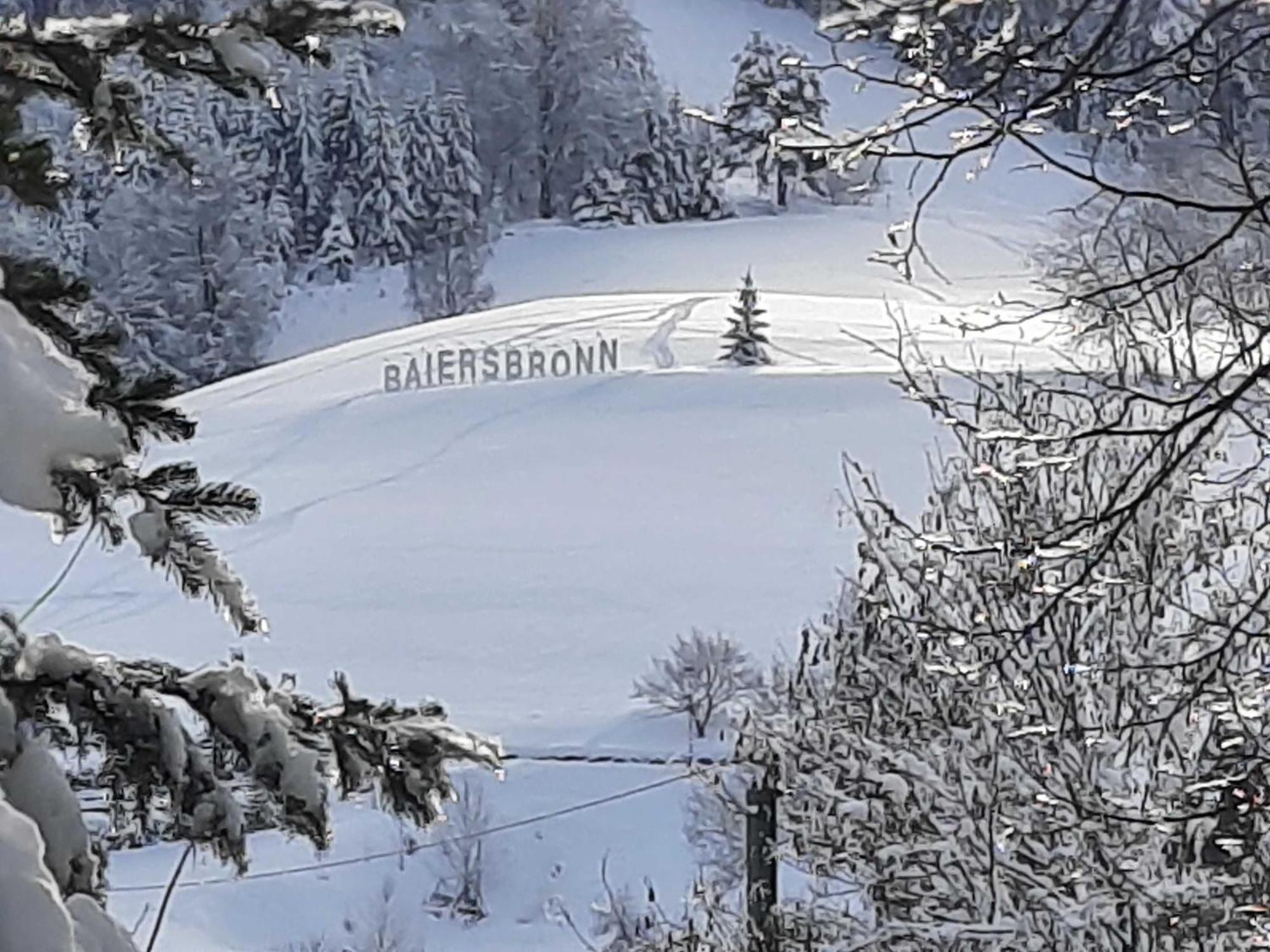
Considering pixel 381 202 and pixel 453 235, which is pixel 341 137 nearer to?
pixel 381 202

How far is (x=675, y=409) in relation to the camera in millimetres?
20594

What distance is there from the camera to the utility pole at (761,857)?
696cm

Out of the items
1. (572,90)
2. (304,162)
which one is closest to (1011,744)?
(304,162)

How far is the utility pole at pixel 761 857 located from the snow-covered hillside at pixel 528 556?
457 centimetres

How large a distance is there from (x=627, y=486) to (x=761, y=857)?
11843 mm

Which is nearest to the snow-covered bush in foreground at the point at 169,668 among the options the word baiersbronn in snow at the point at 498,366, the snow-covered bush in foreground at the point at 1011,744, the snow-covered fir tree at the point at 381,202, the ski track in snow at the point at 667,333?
the snow-covered bush in foreground at the point at 1011,744

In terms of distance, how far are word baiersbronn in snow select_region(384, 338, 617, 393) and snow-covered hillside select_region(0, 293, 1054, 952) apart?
0.40 meters

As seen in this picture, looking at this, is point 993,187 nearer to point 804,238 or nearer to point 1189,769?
point 804,238

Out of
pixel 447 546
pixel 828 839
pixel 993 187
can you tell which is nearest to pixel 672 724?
pixel 447 546

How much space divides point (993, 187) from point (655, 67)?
1026 cm

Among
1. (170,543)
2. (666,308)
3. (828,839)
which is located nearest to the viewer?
(170,543)

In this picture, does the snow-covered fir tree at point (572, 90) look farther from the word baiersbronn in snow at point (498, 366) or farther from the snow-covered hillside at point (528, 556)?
the word baiersbronn in snow at point (498, 366)

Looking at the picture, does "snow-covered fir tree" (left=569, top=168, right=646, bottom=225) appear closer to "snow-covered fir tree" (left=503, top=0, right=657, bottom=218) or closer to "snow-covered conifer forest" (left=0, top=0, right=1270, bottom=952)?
"snow-covered conifer forest" (left=0, top=0, right=1270, bottom=952)

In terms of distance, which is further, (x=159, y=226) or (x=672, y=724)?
(x=159, y=226)
